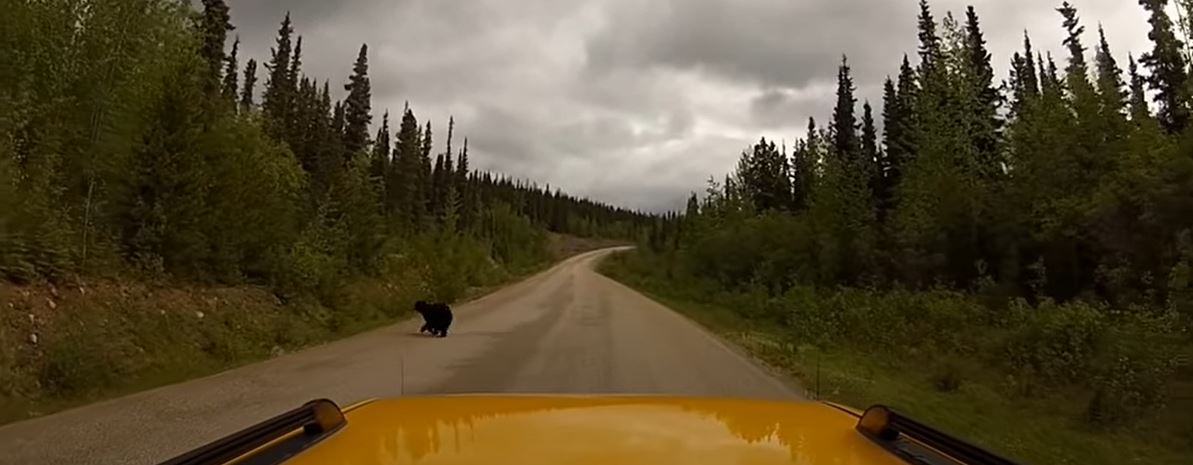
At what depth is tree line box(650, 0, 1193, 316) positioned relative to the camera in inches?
739

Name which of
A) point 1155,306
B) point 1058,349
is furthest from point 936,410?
point 1155,306

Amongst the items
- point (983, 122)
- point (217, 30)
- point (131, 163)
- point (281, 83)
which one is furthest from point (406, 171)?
point (131, 163)

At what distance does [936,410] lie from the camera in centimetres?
1038

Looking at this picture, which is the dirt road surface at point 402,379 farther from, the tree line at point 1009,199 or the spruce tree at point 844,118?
the spruce tree at point 844,118

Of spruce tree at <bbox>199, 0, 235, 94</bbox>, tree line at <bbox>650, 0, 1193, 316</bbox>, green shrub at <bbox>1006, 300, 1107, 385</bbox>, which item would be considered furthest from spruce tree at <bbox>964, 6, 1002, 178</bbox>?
spruce tree at <bbox>199, 0, 235, 94</bbox>

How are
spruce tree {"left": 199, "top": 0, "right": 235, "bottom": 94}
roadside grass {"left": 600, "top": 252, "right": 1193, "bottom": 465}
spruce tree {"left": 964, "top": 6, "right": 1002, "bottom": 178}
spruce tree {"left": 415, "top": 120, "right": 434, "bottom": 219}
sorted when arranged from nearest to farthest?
roadside grass {"left": 600, "top": 252, "right": 1193, "bottom": 465} → spruce tree {"left": 964, "top": 6, "right": 1002, "bottom": 178} → spruce tree {"left": 199, "top": 0, "right": 235, "bottom": 94} → spruce tree {"left": 415, "top": 120, "right": 434, "bottom": 219}

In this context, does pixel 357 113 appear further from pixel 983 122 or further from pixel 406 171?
pixel 983 122

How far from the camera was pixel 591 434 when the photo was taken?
282cm

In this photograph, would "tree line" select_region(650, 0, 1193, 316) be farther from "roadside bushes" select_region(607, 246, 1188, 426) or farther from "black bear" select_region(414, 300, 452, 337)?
"black bear" select_region(414, 300, 452, 337)

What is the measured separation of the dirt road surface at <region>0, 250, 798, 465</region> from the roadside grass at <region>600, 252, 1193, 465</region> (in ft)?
3.49

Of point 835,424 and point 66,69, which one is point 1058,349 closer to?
point 835,424

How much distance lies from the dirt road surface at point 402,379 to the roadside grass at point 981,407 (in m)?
1.06

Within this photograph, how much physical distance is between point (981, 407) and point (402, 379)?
8.32m

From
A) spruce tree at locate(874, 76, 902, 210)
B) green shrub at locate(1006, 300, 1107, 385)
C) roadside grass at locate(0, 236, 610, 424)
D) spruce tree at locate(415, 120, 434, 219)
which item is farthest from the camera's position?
spruce tree at locate(415, 120, 434, 219)
